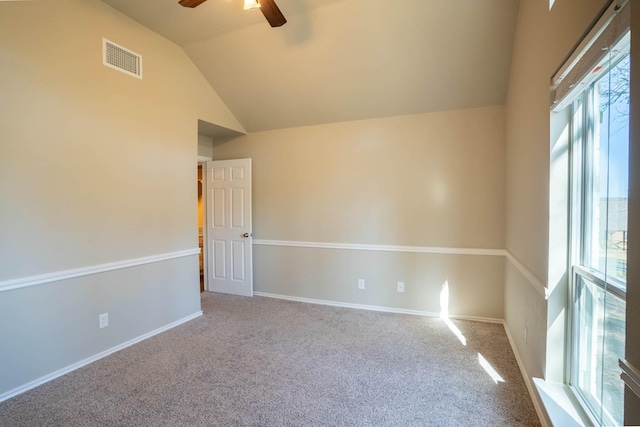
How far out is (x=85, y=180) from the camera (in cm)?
252

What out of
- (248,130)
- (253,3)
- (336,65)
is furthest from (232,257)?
(253,3)

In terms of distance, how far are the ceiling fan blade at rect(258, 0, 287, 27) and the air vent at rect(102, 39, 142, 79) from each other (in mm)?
1613

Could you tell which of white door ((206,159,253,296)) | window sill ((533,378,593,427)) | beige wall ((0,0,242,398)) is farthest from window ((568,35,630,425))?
white door ((206,159,253,296))

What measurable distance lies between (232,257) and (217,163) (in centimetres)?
145

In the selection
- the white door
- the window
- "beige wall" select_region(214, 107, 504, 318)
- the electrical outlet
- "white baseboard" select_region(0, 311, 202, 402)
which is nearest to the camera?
the window

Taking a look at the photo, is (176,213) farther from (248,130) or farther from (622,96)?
(622,96)

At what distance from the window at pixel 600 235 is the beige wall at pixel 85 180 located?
341cm

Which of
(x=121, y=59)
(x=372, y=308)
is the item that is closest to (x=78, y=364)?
(x=121, y=59)

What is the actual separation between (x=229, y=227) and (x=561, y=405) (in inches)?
158

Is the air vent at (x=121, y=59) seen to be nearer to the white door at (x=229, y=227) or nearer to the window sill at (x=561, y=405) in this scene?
the white door at (x=229, y=227)

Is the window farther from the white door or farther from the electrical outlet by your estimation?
the white door

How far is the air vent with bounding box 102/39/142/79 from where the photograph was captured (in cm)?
266

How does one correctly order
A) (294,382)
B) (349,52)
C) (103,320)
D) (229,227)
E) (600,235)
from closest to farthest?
(600,235) → (294,382) → (103,320) → (349,52) → (229,227)

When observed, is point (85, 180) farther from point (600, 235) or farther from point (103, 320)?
point (600, 235)
